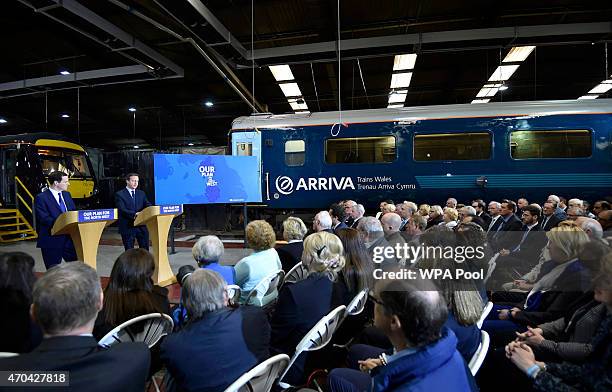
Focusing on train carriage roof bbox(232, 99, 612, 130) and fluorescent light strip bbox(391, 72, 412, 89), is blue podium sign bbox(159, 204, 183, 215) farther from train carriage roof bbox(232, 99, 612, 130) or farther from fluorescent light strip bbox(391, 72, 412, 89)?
fluorescent light strip bbox(391, 72, 412, 89)

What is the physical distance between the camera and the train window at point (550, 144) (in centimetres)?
652

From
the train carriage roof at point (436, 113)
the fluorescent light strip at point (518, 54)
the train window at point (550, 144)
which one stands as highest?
the fluorescent light strip at point (518, 54)

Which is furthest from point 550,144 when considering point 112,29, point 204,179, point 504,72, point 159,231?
point 112,29

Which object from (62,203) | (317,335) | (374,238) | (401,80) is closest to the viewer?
(317,335)

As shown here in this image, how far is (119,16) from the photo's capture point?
273 inches

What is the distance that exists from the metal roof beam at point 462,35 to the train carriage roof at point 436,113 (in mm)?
1261

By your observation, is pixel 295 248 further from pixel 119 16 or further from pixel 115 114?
pixel 115 114

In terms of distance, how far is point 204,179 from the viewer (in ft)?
18.8

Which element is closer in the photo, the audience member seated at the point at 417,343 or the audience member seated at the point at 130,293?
the audience member seated at the point at 417,343

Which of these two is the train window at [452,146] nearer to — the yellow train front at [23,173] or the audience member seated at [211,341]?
the audience member seated at [211,341]

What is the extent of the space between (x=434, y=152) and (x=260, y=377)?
21.2 feet

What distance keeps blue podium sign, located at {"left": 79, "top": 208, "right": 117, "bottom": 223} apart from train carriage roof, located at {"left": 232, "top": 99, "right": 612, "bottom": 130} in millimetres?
3981

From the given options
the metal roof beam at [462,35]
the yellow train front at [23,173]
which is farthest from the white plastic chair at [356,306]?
the yellow train front at [23,173]

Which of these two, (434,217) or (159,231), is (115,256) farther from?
(434,217)
